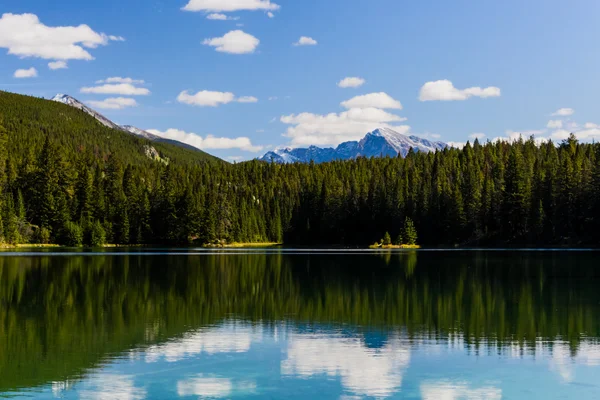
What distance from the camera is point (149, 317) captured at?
2936 cm

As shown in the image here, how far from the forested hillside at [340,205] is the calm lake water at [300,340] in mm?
92192

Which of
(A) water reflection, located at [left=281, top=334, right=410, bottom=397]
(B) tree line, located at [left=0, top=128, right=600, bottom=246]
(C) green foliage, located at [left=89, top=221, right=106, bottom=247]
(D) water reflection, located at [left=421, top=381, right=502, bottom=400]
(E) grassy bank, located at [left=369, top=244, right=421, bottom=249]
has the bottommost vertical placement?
(D) water reflection, located at [left=421, top=381, right=502, bottom=400]

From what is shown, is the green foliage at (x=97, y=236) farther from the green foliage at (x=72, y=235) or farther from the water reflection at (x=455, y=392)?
the water reflection at (x=455, y=392)

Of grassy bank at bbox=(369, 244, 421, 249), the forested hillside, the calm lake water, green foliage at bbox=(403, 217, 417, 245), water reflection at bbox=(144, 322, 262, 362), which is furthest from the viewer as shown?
green foliage at bbox=(403, 217, 417, 245)

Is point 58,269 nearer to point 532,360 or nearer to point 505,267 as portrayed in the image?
point 505,267

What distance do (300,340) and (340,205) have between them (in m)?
148

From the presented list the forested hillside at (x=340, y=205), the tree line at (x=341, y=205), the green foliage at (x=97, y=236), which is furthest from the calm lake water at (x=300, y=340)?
the green foliage at (x=97, y=236)

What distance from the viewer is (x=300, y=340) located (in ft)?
77.8

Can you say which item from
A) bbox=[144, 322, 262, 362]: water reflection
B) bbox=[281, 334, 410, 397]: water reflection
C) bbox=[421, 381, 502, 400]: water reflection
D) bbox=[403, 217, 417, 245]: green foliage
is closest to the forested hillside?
bbox=[403, 217, 417, 245]: green foliage

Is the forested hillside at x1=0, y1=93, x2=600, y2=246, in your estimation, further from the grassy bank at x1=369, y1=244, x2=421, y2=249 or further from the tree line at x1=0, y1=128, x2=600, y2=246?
the grassy bank at x1=369, y1=244, x2=421, y2=249

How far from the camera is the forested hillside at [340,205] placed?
131 metres

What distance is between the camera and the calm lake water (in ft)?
57.1

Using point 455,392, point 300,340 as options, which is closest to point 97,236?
point 300,340

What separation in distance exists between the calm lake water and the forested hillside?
92192mm
